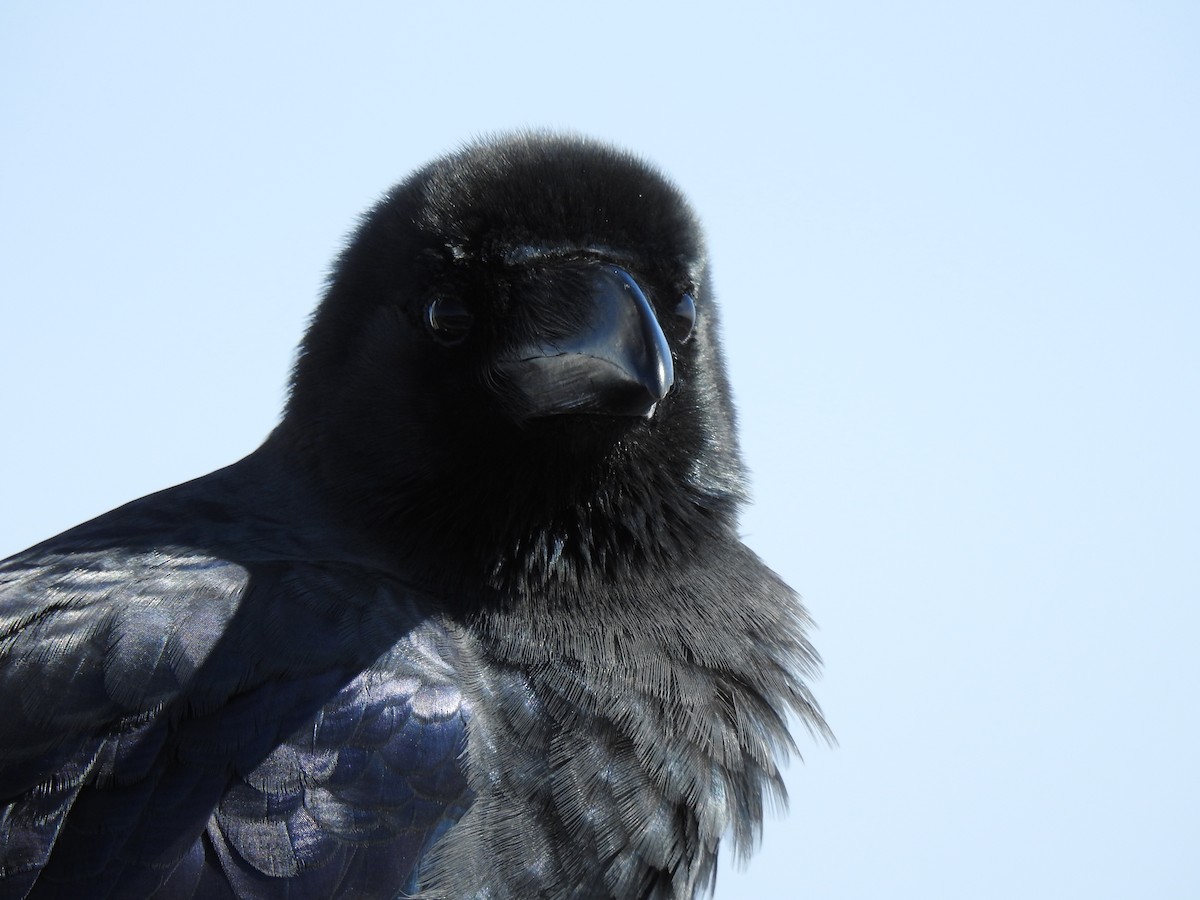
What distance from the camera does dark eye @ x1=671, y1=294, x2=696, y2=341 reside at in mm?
4719

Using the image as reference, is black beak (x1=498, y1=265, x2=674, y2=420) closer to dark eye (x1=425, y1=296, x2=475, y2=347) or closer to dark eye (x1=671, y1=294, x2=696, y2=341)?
dark eye (x1=425, y1=296, x2=475, y2=347)

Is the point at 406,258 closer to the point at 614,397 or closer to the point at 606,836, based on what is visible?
the point at 614,397

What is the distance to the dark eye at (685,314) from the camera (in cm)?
472

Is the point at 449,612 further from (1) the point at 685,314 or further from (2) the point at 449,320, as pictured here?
(1) the point at 685,314

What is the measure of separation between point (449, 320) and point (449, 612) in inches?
38.5

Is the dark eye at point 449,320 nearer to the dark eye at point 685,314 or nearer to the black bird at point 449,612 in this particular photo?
the black bird at point 449,612

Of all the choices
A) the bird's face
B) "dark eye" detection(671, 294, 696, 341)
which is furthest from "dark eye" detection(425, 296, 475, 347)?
"dark eye" detection(671, 294, 696, 341)

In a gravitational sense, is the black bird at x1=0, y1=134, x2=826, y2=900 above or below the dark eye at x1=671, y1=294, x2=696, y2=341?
below

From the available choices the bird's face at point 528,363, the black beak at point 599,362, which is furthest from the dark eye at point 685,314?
the black beak at point 599,362

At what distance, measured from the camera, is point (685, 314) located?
474 centimetres

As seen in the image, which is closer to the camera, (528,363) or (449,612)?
(449,612)

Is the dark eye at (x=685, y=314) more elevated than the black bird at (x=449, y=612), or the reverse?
the dark eye at (x=685, y=314)

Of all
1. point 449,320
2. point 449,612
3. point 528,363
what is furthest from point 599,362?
point 449,612

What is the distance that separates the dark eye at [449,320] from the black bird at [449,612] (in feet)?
0.03
